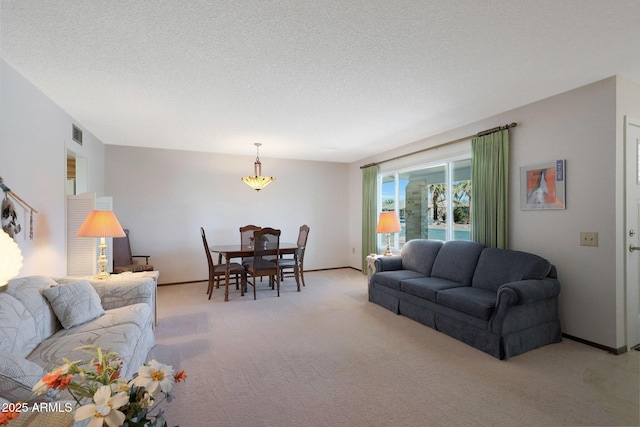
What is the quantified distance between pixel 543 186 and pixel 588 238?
67 centimetres

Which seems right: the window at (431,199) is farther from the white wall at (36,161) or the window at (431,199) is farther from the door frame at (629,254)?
the white wall at (36,161)

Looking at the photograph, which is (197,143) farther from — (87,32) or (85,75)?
(87,32)

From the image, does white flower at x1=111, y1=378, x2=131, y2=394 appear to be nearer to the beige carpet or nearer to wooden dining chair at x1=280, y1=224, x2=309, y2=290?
the beige carpet

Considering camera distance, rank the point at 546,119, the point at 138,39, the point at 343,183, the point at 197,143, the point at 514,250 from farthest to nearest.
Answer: the point at 343,183, the point at 197,143, the point at 514,250, the point at 546,119, the point at 138,39

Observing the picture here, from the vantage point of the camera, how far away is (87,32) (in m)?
2.06

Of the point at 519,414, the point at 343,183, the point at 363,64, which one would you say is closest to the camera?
the point at 519,414

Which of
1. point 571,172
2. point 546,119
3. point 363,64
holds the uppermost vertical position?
point 363,64

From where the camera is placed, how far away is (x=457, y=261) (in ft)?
12.6

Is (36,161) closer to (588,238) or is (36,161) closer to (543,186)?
(543,186)

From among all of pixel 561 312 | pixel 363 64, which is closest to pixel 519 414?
pixel 561 312

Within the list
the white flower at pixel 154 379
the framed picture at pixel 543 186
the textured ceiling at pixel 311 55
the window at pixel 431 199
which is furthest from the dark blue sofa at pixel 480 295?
the white flower at pixel 154 379

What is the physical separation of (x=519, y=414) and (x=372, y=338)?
4.67 ft

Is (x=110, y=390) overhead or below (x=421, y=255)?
overhead

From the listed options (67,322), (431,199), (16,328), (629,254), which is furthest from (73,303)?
(629,254)
